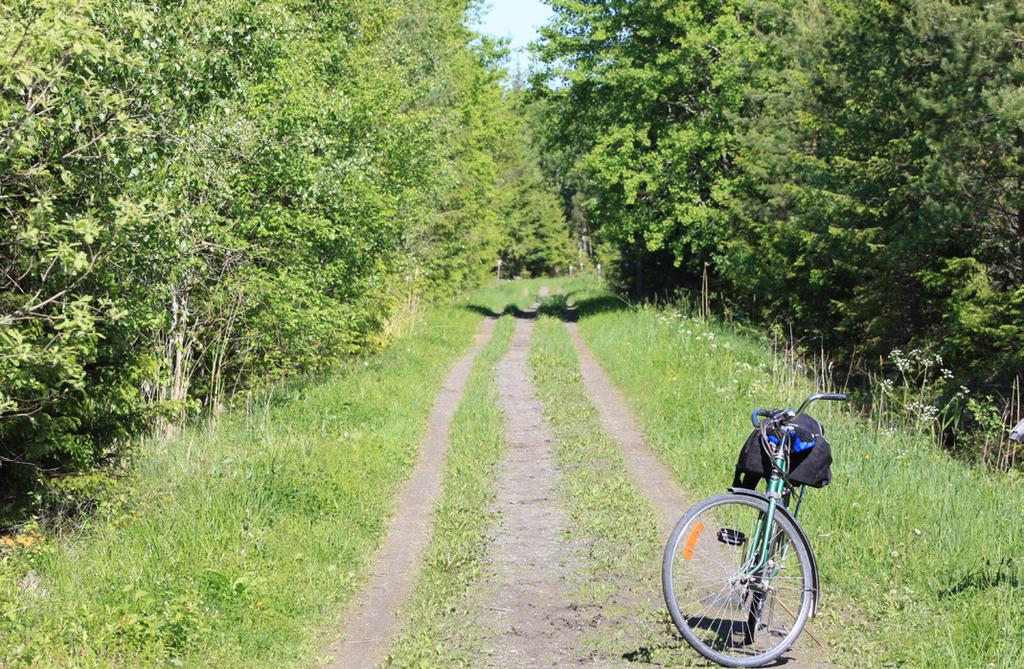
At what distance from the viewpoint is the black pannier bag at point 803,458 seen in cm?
570

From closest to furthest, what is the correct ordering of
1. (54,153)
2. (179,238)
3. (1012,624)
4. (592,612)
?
(1012,624) → (592,612) → (54,153) → (179,238)

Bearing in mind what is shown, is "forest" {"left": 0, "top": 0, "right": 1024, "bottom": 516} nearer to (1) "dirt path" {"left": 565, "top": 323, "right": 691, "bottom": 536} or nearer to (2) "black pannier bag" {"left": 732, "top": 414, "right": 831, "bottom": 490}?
(1) "dirt path" {"left": 565, "top": 323, "right": 691, "bottom": 536}

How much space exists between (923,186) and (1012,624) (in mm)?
12468

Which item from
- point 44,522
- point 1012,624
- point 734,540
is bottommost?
point 44,522

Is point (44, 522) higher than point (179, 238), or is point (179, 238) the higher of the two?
point (179, 238)

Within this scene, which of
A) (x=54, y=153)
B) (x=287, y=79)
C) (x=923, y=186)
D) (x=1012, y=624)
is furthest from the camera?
(x=923, y=186)

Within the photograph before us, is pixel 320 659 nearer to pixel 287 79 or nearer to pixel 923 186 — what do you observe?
pixel 287 79

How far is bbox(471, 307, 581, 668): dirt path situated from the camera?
592 centimetres

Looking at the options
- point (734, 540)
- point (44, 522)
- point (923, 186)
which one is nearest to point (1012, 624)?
point (734, 540)

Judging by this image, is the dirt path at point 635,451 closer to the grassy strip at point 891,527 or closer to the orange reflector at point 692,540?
the grassy strip at point 891,527

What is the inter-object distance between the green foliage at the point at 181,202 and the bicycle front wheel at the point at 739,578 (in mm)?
4286

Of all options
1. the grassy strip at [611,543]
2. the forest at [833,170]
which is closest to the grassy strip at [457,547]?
the grassy strip at [611,543]

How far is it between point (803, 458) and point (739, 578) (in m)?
0.79

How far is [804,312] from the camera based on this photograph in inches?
981
